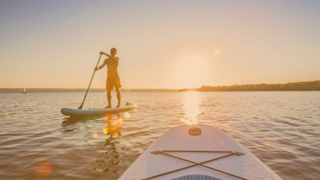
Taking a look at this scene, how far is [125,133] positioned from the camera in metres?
Answer: 5.78

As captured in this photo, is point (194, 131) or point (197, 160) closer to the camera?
point (197, 160)

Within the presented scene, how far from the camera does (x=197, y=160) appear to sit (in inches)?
100

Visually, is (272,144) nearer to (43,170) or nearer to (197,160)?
(197,160)

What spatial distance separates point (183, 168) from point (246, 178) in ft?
2.50

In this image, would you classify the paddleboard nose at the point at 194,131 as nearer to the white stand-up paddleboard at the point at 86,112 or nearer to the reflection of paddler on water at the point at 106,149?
the reflection of paddler on water at the point at 106,149

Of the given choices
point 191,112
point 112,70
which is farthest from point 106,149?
point 191,112

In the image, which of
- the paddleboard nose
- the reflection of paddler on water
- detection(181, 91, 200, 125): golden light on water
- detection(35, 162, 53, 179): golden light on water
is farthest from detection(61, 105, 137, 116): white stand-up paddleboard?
the paddleboard nose

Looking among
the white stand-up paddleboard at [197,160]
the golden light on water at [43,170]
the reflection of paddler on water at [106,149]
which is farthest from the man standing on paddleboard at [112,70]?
the white stand-up paddleboard at [197,160]

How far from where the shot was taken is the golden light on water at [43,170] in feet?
9.50

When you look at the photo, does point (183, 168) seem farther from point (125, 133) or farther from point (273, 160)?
point (125, 133)

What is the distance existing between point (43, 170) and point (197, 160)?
280 cm

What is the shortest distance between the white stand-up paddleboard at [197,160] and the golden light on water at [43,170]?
1753 millimetres

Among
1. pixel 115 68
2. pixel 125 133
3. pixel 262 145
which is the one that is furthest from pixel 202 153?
pixel 115 68

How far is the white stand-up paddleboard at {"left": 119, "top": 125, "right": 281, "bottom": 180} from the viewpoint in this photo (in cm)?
206
